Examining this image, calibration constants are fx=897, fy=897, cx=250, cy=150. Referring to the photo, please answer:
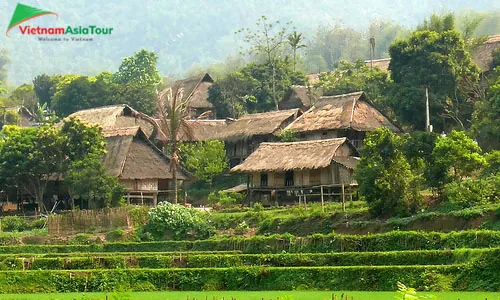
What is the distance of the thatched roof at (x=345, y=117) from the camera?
160ft

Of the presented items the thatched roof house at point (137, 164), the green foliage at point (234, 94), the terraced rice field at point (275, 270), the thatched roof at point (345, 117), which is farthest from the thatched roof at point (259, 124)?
the terraced rice field at point (275, 270)

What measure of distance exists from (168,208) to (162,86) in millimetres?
38073

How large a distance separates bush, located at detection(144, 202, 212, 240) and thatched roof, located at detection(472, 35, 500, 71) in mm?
20537

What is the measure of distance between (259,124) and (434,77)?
12255 millimetres

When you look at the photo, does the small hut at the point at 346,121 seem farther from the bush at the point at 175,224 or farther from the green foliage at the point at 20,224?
the green foliage at the point at 20,224


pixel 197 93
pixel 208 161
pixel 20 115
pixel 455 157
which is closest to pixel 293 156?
pixel 208 161

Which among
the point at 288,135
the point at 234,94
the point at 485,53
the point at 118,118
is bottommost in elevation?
the point at 288,135

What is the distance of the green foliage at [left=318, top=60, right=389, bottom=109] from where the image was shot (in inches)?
2128

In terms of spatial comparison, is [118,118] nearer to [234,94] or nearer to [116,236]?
[234,94]

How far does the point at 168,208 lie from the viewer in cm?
3922

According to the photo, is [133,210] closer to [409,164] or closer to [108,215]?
[108,215]

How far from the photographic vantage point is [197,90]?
6556cm

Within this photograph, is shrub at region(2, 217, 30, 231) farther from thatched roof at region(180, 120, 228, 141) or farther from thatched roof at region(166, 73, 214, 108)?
thatched roof at region(166, 73, 214, 108)

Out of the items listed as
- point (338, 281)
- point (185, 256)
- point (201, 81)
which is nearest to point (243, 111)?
point (201, 81)
